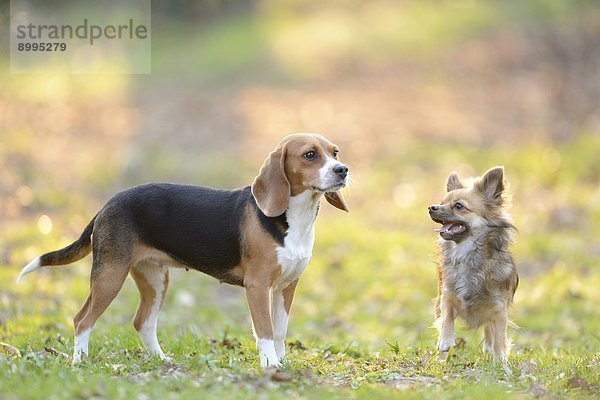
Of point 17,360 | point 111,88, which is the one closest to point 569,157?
point 17,360

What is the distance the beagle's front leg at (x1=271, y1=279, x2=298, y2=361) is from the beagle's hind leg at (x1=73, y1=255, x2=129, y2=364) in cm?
125

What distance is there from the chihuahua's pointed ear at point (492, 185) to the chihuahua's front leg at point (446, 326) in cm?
96

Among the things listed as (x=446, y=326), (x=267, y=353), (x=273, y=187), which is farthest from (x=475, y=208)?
(x=267, y=353)

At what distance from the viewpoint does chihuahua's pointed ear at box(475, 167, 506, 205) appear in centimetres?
774

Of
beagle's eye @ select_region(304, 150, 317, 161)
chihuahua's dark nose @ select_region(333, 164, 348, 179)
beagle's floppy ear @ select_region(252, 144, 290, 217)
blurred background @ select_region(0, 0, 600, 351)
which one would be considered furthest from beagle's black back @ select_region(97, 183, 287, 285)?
blurred background @ select_region(0, 0, 600, 351)

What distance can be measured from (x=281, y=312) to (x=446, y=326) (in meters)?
1.44

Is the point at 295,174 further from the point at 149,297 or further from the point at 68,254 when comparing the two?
the point at 68,254

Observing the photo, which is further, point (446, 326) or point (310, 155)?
point (446, 326)

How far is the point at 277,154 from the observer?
7039 millimetres

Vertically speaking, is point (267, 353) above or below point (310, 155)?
below

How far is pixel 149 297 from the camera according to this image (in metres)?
7.71

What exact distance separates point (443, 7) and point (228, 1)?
974 centimetres

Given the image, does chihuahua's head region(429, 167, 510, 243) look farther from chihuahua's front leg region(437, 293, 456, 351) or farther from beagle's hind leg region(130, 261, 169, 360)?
beagle's hind leg region(130, 261, 169, 360)

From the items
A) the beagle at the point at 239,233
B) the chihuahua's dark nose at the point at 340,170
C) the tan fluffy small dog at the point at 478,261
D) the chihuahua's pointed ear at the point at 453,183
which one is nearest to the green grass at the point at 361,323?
the tan fluffy small dog at the point at 478,261
